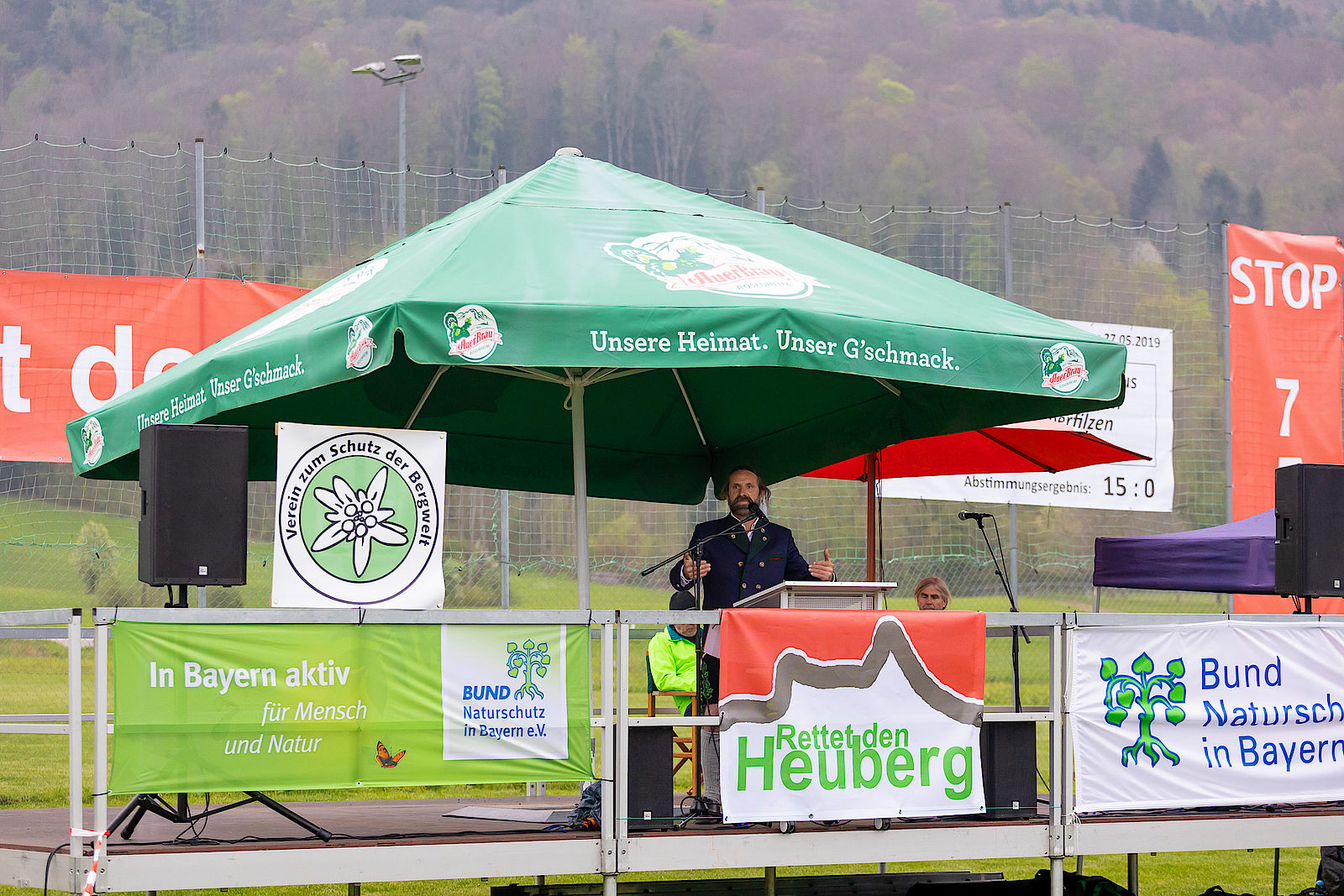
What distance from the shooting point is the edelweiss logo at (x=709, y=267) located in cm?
606

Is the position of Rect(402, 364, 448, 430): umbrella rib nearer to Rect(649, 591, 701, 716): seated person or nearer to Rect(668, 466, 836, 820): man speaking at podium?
Rect(668, 466, 836, 820): man speaking at podium

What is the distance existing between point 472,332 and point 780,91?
365 feet

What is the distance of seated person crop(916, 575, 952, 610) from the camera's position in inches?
335

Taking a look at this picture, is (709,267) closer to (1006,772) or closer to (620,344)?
(620,344)

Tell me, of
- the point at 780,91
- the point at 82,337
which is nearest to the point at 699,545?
the point at 82,337

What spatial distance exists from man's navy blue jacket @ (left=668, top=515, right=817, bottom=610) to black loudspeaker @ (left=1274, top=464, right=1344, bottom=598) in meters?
2.25

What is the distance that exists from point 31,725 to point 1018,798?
13.4 ft

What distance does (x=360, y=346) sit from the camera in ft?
18.5

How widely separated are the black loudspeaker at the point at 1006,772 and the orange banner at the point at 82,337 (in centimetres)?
621

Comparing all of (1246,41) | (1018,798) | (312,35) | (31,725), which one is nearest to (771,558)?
(1018,798)

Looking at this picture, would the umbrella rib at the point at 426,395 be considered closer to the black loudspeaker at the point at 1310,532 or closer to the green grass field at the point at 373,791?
the green grass field at the point at 373,791

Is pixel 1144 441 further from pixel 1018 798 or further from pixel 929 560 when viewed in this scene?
pixel 1018 798

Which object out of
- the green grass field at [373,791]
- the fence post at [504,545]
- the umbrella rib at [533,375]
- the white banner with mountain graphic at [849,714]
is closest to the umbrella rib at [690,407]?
the umbrella rib at [533,375]

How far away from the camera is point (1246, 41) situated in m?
125
